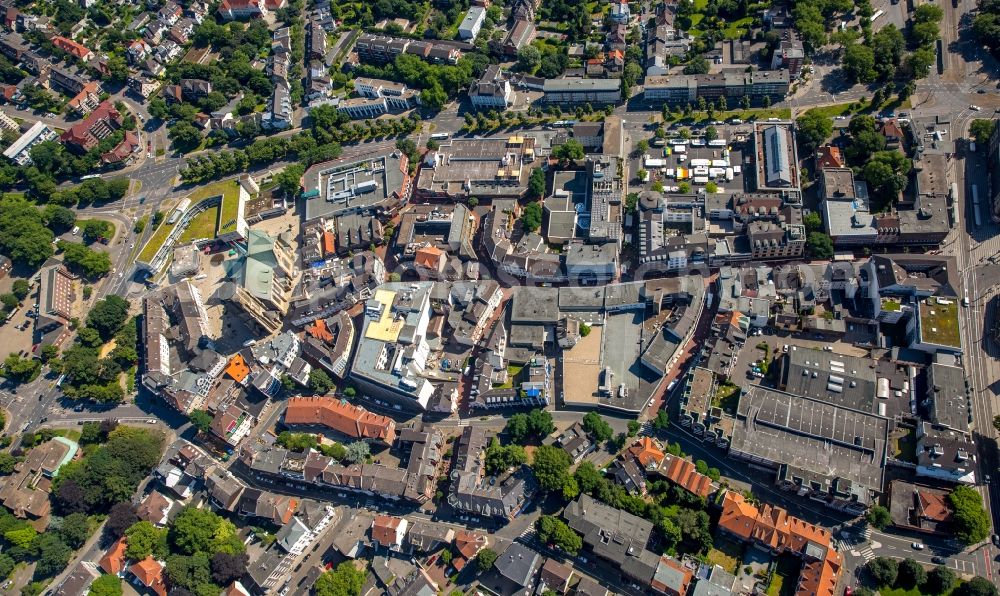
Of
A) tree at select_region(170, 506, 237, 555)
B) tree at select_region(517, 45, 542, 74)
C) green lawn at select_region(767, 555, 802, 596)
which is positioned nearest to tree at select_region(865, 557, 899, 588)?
green lawn at select_region(767, 555, 802, 596)

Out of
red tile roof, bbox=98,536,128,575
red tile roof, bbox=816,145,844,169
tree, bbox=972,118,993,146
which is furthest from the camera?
red tile roof, bbox=816,145,844,169

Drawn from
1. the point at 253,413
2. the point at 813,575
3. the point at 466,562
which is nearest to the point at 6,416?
the point at 253,413

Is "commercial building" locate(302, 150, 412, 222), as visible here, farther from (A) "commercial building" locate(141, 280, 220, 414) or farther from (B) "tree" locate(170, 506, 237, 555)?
(B) "tree" locate(170, 506, 237, 555)

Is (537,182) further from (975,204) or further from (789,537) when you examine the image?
(975,204)

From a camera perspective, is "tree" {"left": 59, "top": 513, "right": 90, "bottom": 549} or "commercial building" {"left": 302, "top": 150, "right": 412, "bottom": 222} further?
"commercial building" {"left": 302, "top": 150, "right": 412, "bottom": 222}

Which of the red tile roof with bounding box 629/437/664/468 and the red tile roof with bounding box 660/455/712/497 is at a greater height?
the red tile roof with bounding box 629/437/664/468

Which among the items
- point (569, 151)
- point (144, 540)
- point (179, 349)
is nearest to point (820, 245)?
point (569, 151)
